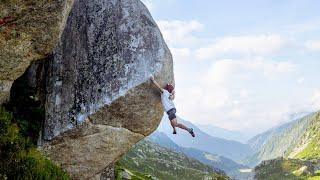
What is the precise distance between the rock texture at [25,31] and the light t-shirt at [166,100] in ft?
21.1

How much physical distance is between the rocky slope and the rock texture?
10.1 feet

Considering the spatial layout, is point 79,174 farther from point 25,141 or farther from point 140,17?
point 140,17

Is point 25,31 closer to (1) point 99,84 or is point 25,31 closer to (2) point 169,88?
(1) point 99,84

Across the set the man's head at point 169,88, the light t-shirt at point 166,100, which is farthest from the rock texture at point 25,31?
the man's head at point 169,88

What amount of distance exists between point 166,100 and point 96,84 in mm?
3775

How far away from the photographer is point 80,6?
2558 cm

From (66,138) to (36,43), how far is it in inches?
227

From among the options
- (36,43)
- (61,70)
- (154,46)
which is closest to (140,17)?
(154,46)

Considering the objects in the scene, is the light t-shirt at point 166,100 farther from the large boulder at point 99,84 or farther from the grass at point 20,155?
the grass at point 20,155

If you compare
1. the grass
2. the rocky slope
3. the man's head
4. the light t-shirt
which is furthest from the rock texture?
the man's head

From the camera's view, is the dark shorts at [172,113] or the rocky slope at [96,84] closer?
the rocky slope at [96,84]

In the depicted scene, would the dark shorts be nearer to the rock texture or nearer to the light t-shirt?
the light t-shirt

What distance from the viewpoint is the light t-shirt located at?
81.0ft

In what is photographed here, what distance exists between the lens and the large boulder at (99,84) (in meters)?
24.3
